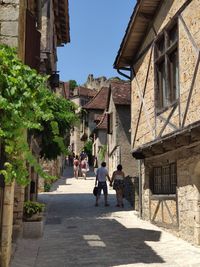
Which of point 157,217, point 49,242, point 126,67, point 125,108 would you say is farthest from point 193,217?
point 125,108

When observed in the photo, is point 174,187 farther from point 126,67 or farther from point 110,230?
point 126,67

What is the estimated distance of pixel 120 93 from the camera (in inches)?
877

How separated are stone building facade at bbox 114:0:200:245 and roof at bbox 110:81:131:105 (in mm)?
8345

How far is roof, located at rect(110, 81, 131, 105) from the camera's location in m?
21.3

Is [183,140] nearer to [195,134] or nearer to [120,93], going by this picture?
[195,134]

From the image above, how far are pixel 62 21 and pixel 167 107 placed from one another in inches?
448

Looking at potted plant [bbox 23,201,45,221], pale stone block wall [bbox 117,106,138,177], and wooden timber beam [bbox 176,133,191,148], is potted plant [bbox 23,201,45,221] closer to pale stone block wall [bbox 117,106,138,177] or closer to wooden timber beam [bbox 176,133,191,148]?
wooden timber beam [bbox 176,133,191,148]

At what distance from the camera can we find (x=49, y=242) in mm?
8180

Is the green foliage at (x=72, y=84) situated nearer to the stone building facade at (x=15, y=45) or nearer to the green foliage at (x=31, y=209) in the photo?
the stone building facade at (x=15, y=45)

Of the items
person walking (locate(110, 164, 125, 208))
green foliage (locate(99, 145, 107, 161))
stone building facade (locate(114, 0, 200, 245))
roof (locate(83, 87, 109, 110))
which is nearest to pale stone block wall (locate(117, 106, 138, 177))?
person walking (locate(110, 164, 125, 208))

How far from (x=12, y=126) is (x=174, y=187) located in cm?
637

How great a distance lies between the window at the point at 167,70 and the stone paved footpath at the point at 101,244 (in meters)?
3.18

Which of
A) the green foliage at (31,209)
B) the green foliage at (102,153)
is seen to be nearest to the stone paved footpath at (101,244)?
the green foliage at (31,209)

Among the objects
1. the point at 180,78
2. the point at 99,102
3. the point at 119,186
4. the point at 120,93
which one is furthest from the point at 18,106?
the point at 99,102
